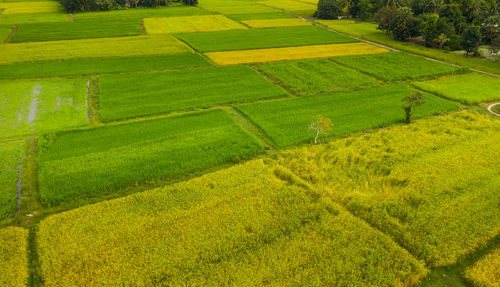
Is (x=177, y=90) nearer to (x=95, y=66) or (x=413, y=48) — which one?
(x=95, y=66)

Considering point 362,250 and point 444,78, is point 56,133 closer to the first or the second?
point 362,250

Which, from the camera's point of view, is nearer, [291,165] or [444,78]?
[291,165]

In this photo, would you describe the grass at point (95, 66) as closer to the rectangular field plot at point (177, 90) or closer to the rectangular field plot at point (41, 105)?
the rectangular field plot at point (41, 105)

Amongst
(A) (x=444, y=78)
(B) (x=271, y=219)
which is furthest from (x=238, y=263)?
(A) (x=444, y=78)

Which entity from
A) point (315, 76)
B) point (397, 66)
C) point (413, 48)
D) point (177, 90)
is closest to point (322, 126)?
point (315, 76)

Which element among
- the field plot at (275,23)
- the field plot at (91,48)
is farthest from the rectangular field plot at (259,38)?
the field plot at (275,23)

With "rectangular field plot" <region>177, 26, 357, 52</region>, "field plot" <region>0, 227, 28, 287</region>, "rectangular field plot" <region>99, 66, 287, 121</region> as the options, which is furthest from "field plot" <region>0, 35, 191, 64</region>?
"field plot" <region>0, 227, 28, 287</region>
